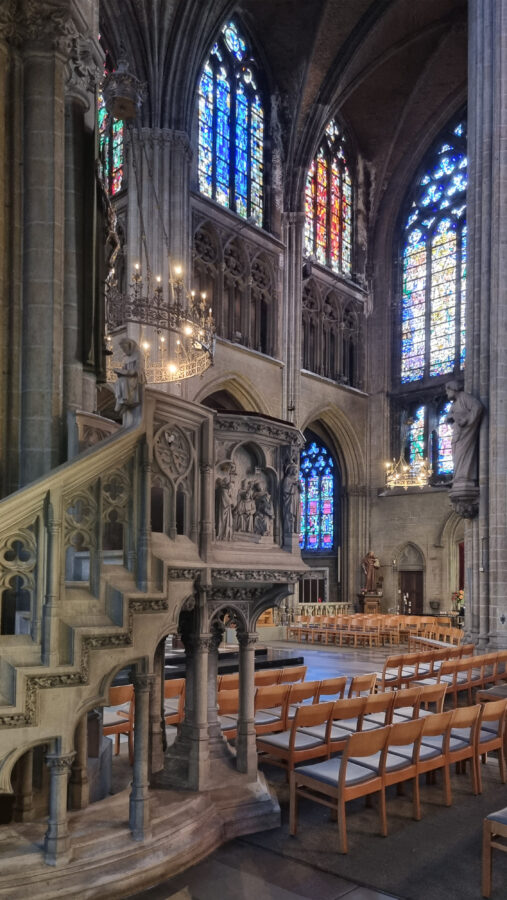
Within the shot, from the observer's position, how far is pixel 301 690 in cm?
740

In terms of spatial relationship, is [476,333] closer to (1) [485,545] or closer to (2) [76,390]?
(1) [485,545]

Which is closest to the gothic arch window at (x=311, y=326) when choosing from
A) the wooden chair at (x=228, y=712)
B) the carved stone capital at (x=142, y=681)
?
the wooden chair at (x=228, y=712)

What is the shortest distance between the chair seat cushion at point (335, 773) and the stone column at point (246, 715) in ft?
2.25

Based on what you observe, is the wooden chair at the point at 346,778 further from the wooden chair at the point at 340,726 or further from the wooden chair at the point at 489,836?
the wooden chair at the point at 489,836

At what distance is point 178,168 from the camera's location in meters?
20.5

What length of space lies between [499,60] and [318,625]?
14.7 metres

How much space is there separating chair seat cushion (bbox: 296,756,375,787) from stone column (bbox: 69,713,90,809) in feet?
4.65

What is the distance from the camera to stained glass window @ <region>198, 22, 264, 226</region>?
77.3 feet

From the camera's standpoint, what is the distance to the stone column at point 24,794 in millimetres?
4887

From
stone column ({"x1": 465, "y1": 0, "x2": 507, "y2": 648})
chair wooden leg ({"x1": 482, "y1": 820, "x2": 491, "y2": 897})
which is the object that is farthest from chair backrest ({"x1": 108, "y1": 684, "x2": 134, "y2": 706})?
stone column ({"x1": 465, "y1": 0, "x2": 507, "y2": 648})

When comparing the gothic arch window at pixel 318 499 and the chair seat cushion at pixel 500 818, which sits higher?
the gothic arch window at pixel 318 499

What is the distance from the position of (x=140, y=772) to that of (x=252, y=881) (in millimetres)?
885

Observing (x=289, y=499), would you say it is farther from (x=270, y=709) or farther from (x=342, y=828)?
(x=270, y=709)

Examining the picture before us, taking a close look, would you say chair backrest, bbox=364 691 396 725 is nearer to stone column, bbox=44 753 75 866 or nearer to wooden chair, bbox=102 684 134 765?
wooden chair, bbox=102 684 134 765
